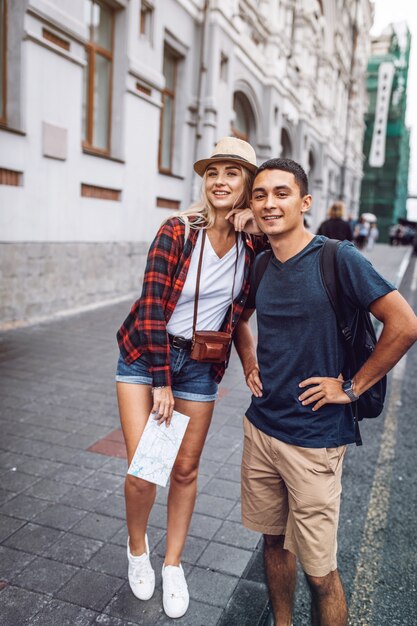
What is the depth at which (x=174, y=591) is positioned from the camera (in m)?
2.54

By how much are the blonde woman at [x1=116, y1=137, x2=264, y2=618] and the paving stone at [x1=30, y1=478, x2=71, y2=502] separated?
40.3 inches

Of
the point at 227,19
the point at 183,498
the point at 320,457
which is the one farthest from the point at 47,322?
the point at 227,19

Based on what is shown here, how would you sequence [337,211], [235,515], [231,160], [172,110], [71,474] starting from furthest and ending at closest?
[172,110], [337,211], [71,474], [235,515], [231,160]

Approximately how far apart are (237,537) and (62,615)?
1.05 meters

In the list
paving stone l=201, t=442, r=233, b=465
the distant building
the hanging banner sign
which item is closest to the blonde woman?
paving stone l=201, t=442, r=233, b=465

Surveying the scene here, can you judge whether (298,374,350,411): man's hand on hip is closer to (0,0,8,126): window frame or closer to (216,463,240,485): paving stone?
(216,463,240,485): paving stone

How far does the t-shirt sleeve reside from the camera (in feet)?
6.32

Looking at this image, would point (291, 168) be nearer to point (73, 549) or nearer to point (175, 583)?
point (175, 583)

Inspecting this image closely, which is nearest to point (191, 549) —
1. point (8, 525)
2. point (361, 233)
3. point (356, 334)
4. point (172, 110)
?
point (8, 525)

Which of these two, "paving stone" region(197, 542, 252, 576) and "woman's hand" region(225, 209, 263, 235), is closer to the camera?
"woman's hand" region(225, 209, 263, 235)

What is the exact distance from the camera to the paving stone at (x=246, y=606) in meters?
2.47

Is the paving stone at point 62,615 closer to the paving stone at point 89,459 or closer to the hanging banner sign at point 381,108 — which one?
the paving stone at point 89,459

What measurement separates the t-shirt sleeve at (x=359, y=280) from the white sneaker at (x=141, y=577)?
153 centimetres

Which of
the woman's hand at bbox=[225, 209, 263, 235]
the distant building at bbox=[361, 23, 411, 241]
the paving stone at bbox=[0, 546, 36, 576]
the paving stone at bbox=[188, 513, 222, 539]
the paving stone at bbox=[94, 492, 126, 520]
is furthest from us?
the distant building at bbox=[361, 23, 411, 241]
